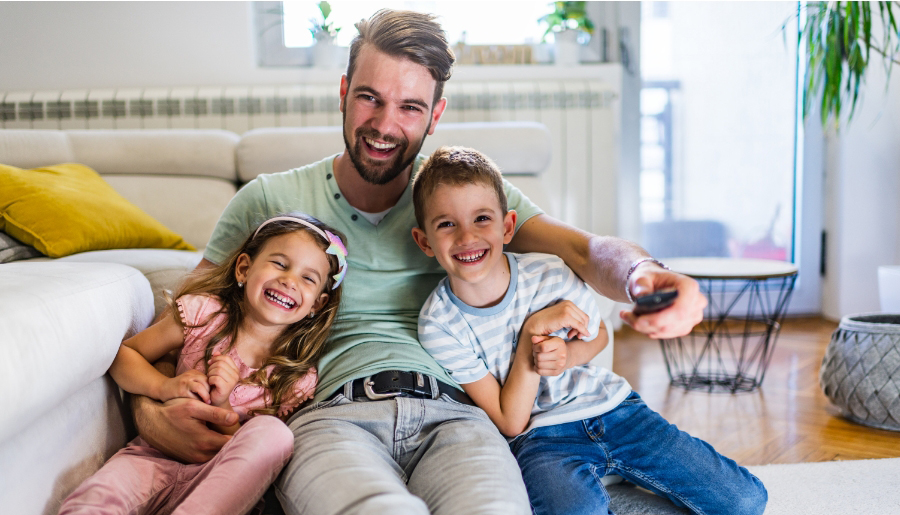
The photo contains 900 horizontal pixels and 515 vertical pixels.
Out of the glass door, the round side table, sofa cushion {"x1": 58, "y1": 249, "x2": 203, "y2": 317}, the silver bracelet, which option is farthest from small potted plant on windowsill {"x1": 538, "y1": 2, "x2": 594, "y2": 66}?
the silver bracelet

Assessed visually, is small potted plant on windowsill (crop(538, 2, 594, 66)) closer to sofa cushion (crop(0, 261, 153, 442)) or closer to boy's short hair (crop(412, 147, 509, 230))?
boy's short hair (crop(412, 147, 509, 230))

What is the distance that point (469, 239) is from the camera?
1160 millimetres

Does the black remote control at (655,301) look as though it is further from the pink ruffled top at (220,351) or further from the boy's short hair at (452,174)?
the pink ruffled top at (220,351)

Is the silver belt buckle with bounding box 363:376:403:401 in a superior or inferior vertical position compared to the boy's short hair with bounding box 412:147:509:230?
inferior

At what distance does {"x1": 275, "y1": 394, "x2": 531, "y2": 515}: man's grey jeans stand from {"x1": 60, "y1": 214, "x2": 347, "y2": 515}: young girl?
66 mm

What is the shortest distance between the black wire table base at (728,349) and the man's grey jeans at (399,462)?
→ 1.36m

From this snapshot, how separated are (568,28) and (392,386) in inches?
97.6

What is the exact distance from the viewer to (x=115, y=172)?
7.73 ft

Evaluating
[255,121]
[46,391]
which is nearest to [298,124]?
[255,121]

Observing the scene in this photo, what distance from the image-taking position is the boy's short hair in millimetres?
1220

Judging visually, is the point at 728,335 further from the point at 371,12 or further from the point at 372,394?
the point at 371,12

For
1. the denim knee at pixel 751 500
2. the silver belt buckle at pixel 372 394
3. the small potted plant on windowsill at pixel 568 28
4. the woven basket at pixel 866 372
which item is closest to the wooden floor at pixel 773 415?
the woven basket at pixel 866 372

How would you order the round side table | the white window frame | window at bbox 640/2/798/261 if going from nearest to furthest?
1. the round side table
2. the white window frame
3. window at bbox 640/2/798/261

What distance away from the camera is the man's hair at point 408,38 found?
1292 mm
